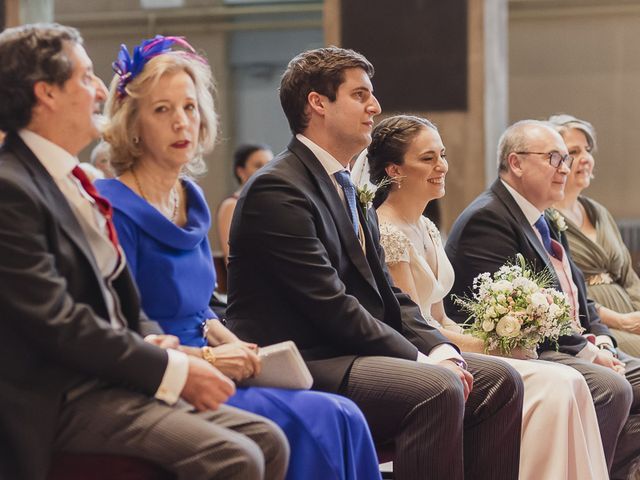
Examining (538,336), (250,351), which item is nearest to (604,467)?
(538,336)

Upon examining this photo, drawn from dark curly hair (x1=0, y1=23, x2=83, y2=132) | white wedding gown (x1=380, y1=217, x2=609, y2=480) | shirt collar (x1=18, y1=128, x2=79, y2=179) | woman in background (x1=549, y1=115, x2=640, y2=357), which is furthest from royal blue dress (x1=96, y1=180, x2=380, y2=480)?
woman in background (x1=549, y1=115, x2=640, y2=357)

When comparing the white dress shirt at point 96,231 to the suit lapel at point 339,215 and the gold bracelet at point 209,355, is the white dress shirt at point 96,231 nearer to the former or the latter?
the gold bracelet at point 209,355

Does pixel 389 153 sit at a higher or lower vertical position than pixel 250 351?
higher

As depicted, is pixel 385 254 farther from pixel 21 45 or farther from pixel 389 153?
pixel 21 45

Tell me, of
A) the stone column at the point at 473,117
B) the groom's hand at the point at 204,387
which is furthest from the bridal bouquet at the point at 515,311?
the stone column at the point at 473,117

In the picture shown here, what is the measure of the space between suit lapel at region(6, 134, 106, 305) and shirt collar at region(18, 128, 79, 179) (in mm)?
19

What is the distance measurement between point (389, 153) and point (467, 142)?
179 inches

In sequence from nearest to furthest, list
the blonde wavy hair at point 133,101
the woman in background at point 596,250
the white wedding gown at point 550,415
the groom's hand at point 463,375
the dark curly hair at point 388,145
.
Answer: the blonde wavy hair at point 133,101
the groom's hand at point 463,375
the white wedding gown at point 550,415
the dark curly hair at point 388,145
the woman in background at point 596,250

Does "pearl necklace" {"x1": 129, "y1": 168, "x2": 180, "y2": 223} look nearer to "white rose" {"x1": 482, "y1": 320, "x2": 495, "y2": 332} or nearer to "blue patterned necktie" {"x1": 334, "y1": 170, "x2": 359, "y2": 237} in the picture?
"blue patterned necktie" {"x1": 334, "y1": 170, "x2": 359, "y2": 237}

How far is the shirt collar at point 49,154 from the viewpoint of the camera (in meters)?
3.20

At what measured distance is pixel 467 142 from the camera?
373 inches

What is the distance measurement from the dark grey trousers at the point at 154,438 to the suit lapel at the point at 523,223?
2.66 meters

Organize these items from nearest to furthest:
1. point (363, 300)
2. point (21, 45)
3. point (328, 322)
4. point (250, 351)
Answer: point (21, 45) → point (250, 351) → point (328, 322) → point (363, 300)

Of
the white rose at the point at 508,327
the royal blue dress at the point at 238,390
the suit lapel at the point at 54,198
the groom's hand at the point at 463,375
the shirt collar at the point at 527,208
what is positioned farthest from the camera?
the shirt collar at the point at 527,208
